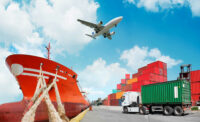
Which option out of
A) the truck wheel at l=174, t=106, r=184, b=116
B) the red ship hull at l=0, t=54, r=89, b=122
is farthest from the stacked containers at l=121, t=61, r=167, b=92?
the red ship hull at l=0, t=54, r=89, b=122

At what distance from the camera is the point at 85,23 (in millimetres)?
28906

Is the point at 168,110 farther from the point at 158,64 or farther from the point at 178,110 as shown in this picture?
the point at 158,64

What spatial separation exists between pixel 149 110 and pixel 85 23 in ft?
58.7

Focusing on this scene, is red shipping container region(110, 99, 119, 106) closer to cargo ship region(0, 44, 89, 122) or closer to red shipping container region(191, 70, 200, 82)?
red shipping container region(191, 70, 200, 82)

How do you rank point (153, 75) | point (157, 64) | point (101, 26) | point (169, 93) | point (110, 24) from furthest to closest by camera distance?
point (157, 64), point (153, 75), point (101, 26), point (110, 24), point (169, 93)

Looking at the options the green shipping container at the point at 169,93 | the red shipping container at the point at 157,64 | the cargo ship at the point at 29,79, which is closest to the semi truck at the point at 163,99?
the green shipping container at the point at 169,93

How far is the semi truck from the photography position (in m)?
17.9

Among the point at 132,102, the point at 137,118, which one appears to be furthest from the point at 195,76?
the point at 137,118

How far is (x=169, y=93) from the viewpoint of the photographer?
738 inches

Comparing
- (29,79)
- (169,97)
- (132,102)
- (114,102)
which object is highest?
(29,79)

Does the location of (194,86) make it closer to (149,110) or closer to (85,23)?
(149,110)

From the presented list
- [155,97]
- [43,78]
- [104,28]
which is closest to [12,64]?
[43,78]

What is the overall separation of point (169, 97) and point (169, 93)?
46 centimetres

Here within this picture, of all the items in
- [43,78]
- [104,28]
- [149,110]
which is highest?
[104,28]
